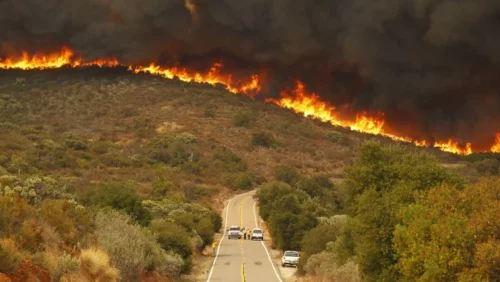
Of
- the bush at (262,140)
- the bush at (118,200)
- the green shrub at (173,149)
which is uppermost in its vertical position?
the bush at (262,140)

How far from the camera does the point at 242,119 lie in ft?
304

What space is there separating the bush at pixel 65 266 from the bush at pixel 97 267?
824 millimetres

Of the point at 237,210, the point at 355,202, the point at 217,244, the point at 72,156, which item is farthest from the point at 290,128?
the point at 355,202

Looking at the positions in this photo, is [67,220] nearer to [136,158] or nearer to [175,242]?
[175,242]

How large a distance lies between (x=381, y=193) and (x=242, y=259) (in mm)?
15461

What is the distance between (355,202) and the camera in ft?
65.1

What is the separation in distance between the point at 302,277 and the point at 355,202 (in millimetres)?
7067

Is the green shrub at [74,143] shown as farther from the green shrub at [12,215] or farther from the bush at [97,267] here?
the green shrub at [12,215]

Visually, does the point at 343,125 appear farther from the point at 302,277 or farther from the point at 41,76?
the point at 302,277

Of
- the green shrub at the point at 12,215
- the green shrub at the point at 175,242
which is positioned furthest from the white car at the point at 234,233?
the green shrub at the point at 12,215

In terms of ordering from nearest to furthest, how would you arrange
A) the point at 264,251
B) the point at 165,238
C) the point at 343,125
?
the point at 165,238
the point at 264,251
the point at 343,125

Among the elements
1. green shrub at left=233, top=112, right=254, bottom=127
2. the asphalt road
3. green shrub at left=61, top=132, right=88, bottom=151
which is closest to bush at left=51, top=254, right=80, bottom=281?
the asphalt road

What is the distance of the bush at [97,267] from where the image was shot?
13680mm

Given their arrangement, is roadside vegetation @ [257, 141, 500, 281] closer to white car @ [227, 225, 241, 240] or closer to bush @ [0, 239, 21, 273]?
bush @ [0, 239, 21, 273]
